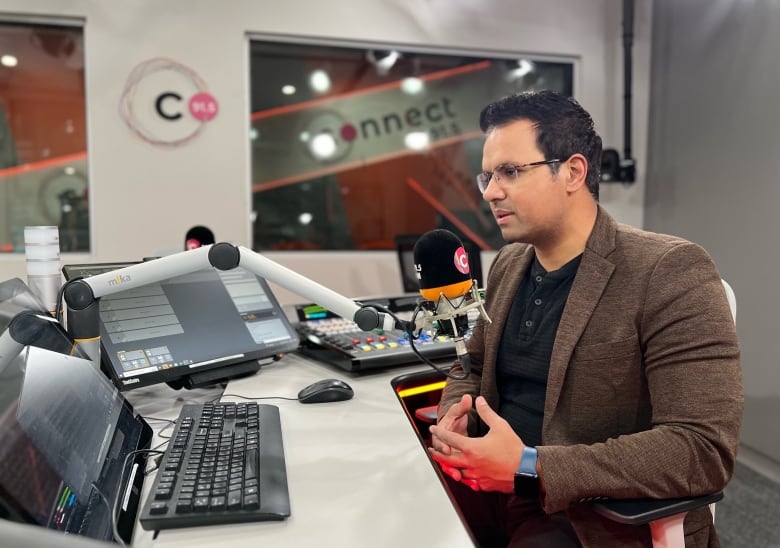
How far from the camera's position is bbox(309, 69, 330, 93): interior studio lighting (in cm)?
343

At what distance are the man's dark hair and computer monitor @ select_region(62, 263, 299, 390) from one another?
2.39ft

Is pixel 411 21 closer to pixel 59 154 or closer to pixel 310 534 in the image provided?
pixel 59 154

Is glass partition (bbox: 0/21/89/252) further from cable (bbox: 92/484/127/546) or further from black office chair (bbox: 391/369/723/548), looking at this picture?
black office chair (bbox: 391/369/723/548)

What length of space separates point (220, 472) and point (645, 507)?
70cm

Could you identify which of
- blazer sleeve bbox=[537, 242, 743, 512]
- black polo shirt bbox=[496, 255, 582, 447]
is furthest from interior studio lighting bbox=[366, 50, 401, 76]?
blazer sleeve bbox=[537, 242, 743, 512]

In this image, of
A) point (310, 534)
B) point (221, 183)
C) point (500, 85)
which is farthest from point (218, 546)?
point (500, 85)

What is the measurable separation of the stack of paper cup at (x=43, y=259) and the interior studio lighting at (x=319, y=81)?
237cm

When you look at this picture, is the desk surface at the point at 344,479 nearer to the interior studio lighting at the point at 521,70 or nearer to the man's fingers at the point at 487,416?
the man's fingers at the point at 487,416

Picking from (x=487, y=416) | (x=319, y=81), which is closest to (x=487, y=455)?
(x=487, y=416)

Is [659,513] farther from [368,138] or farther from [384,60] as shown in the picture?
[384,60]

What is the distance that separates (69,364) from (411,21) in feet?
9.87

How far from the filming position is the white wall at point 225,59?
303cm

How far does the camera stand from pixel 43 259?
4.36 ft

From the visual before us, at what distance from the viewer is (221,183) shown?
3.22 meters
